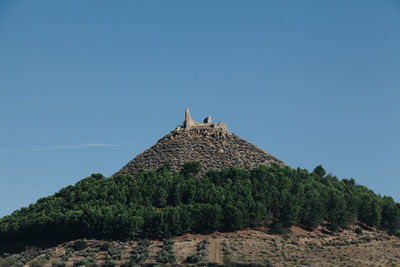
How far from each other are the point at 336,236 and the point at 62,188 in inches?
2100

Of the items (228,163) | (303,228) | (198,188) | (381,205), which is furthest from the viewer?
(228,163)

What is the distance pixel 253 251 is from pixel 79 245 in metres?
25.4

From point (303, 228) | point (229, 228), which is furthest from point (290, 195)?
point (229, 228)

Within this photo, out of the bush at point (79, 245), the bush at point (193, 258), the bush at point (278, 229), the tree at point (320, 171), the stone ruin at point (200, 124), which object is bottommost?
the bush at point (193, 258)

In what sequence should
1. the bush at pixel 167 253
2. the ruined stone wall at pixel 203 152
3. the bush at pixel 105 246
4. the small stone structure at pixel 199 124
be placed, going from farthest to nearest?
the small stone structure at pixel 199 124
the ruined stone wall at pixel 203 152
the bush at pixel 105 246
the bush at pixel 167 253

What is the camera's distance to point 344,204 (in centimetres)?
9294

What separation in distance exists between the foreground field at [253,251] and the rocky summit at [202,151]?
26744 mm

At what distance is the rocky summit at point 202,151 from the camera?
107250 millimetres

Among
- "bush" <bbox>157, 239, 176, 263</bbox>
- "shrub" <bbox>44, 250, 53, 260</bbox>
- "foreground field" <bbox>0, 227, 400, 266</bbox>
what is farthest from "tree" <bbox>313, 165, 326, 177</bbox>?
"shrub" <bbox>44, 250, 53, 260</bbox>

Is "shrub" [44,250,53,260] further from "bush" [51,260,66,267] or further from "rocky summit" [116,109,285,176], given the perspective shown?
"rocky summit" [116,109,285,176]

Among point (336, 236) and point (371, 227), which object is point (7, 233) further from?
point (371, 227)

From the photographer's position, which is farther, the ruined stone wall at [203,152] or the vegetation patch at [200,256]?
the ruined stone wall at [203,152]

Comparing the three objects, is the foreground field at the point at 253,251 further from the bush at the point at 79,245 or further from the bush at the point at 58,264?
the bush at the point at 58,264

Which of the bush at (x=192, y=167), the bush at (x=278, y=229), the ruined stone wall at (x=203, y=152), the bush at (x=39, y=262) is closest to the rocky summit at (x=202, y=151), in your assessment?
the ruined stone wall at (x=203, y=152)
